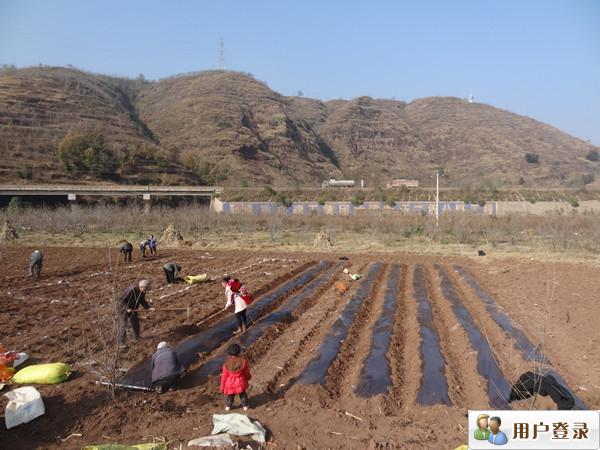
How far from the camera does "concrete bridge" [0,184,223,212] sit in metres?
38.0

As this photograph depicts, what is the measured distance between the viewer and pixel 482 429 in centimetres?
326

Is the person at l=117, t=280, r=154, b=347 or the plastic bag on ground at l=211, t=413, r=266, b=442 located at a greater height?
the person at l=117, t=280, r=154, b=347

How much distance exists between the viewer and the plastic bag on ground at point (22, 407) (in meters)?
4.77

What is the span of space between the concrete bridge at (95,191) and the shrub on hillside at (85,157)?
24.5 ft

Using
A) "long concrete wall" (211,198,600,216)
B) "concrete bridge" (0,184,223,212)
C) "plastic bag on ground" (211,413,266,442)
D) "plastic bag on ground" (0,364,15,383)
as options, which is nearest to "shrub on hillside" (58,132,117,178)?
"concrete bridge" (0,184,223,212)

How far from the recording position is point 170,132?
7744 centimetres

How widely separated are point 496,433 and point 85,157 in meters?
53.8

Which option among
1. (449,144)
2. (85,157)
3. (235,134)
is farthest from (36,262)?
(449,144)

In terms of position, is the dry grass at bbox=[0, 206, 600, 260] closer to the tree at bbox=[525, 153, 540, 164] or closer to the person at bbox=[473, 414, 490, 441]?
the person at bbox=[473, 414, 490, 441]

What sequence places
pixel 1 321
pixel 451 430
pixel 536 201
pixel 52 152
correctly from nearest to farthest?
1. pixel 451 430
2. pixel 1 321
3. pixel 536 201
4. pixel 52 152

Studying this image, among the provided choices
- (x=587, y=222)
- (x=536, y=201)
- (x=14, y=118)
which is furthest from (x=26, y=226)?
(x=536, y=201)

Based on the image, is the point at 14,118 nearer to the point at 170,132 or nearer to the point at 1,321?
the point at 170,132

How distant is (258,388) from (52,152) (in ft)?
188

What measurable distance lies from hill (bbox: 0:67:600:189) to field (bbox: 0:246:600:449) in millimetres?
43523
